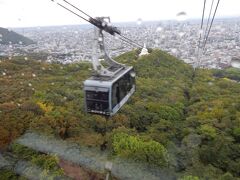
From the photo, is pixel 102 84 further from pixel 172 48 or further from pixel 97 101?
pixel 172 48

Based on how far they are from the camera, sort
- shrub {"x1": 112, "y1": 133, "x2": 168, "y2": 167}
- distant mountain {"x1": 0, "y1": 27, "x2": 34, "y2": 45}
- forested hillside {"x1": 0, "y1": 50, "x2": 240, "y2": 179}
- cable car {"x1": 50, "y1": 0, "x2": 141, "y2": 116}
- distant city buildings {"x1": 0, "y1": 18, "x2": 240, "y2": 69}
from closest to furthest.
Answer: cable car {"x1": 50, "y1": 0, "x2": 141, "y2": 116} < shrub {"x1": 112, "y1": 133, "x2": 168, "y2": 167} < forested hillside {"x1": 0, "y1": 50, "x2": 240, "y2": 179} < distant city buildings {"x1": 0, "y1": 18, "x2": 240, "y2": 69} < distant mountain {"x1": 0, "y1": 27, "x2": 34, "y2": 45}

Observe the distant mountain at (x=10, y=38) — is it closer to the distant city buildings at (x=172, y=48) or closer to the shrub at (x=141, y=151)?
the distant city buildings at (x=172, y=48)

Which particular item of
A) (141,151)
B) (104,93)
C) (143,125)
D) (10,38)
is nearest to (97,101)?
(104,93)

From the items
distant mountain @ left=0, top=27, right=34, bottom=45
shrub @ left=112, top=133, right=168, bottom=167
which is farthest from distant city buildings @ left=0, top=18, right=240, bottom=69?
shrub @ left=112, top=133, right=168, bottom=167

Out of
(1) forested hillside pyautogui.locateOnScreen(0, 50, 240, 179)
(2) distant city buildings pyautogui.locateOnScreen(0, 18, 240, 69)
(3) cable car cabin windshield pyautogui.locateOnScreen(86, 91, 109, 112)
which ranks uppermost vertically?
(3) cable car cabin windshield pyautogui.locateOnScreen(86, 91, 109, 112)

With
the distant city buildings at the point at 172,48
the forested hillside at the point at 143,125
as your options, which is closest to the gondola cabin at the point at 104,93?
the forested hillside at the point at 143,125

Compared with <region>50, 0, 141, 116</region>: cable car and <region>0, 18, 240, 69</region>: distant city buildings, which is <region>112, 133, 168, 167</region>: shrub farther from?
<region>0, 18, 240, 69</region>: distant city buildings

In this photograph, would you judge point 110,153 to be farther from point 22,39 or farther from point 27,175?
point 22,39
